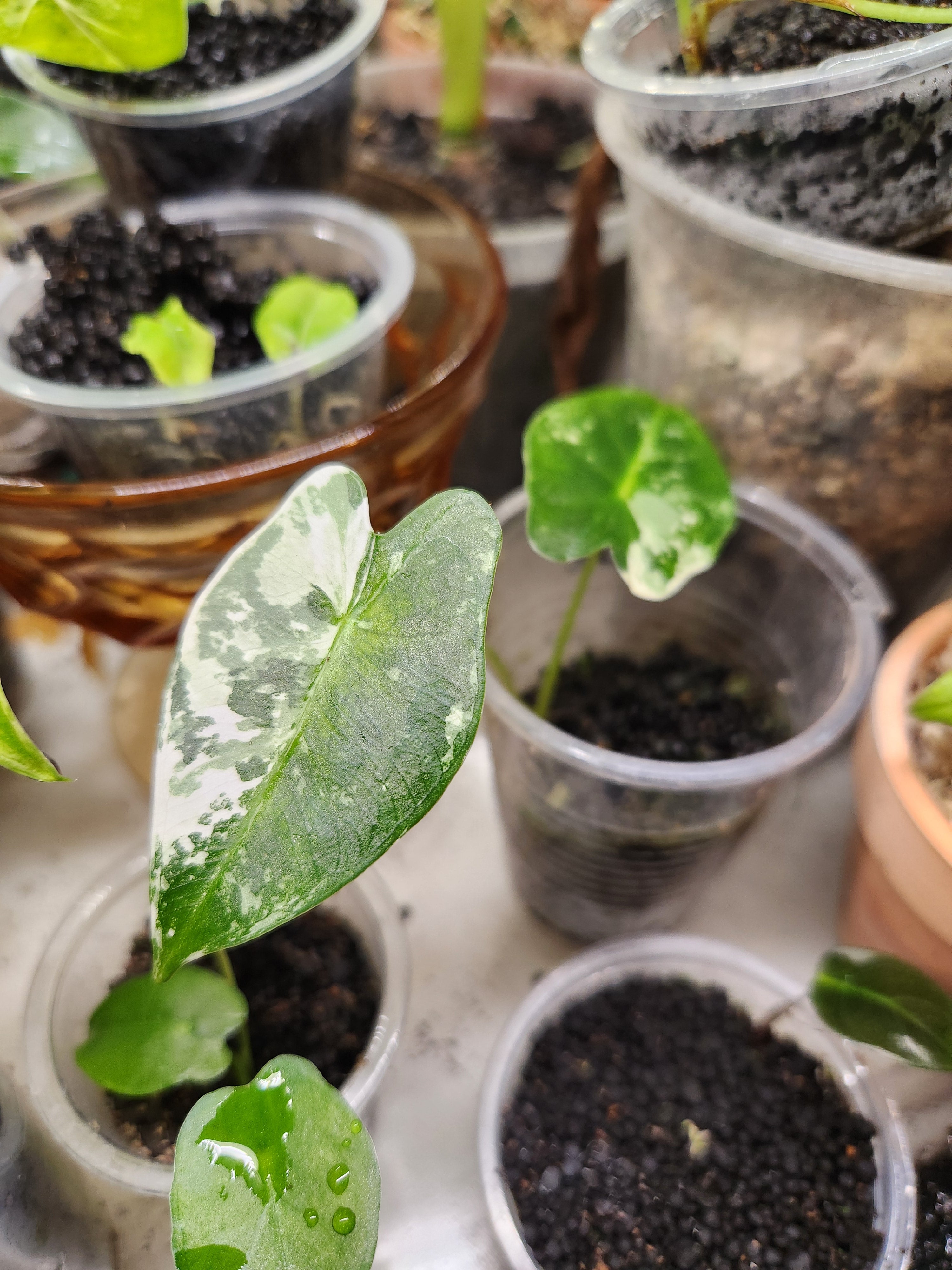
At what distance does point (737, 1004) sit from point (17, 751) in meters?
0.45

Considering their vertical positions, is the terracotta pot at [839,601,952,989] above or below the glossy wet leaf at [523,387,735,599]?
below

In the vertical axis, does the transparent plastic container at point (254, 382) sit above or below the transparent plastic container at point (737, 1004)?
above

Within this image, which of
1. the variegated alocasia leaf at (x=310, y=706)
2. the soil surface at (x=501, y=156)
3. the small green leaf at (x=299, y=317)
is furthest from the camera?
the soil surface at (x=501, y=156)

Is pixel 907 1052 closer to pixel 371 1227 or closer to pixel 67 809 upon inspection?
pixel 371 1227

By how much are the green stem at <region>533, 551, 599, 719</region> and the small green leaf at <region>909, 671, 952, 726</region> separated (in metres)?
0.19

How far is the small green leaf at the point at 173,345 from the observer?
45 cm

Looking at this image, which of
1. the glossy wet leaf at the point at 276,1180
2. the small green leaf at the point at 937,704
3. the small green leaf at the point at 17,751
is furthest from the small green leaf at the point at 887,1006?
the small green leaf at the point at 17,751

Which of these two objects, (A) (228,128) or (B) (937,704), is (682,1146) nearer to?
(B) (937,704)

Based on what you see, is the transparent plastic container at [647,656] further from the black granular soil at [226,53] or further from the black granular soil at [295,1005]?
the black granular soil at [226,53]

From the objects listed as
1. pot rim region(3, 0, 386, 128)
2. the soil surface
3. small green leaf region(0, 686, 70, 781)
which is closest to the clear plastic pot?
pot rim region(3, 0, 386, 128)

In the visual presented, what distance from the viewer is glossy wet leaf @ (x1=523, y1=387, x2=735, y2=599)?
44cm

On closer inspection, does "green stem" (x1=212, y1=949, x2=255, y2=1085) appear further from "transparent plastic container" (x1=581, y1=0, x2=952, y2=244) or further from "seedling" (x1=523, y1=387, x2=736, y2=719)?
"transparent plastic container" (x1=581, y1=0, x2=952, y2=244)

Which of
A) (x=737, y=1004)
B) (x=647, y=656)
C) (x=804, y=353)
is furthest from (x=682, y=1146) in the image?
(x=804, y=353)

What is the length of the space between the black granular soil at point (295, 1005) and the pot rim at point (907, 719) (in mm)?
316
